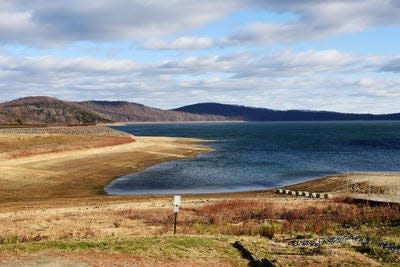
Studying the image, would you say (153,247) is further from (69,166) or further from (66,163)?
(66,163)

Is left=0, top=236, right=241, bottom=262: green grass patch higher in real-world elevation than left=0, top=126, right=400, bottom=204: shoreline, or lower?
higher

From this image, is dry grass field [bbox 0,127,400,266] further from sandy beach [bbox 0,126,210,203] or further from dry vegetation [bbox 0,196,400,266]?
sandy beach [bbox 0,126,210,203]

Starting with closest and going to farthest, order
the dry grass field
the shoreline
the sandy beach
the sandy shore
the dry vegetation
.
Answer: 1. the dry grass field
2. the dry vegetation
3. the shoreline
4. the sandy shore
5. the sandy beach

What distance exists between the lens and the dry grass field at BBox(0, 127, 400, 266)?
1728cm

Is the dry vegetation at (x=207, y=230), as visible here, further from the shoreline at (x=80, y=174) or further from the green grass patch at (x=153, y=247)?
the shoreline at (x=80, y=174)

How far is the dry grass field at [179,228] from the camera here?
1728 cm

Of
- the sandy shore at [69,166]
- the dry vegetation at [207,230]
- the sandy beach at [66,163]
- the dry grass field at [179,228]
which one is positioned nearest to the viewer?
the dry grass field at [179,228]

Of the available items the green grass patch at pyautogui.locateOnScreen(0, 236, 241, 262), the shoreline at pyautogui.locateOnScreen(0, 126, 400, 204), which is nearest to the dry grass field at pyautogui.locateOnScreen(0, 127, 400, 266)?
the green grass patch at pyautogui.locateOnScreen(0, 236, 241, 262)

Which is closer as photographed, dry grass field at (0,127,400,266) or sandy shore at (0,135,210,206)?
dry grass field at (0,127,400,266)

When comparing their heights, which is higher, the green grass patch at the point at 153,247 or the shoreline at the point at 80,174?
the green grass patch at the point at 153,247

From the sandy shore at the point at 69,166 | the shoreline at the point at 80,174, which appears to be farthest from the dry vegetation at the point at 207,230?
the sandy shore at the point at 69,166

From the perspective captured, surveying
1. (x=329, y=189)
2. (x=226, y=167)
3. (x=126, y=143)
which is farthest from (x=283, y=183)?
(x=126, y=143)

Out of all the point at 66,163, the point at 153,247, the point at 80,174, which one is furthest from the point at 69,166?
the point at 153,247

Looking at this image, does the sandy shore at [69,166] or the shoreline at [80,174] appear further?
the sandy shore at [69,166]
